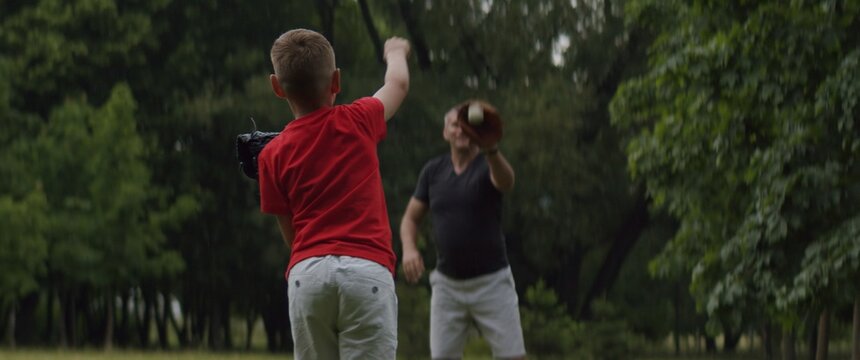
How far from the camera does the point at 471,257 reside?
27.1 feet

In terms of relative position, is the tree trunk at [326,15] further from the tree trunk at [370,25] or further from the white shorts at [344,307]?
the white shorts at [344,307]

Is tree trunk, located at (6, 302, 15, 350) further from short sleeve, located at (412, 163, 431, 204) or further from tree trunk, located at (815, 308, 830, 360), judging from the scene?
short sleeve, located at (412, 163, 431, 204)

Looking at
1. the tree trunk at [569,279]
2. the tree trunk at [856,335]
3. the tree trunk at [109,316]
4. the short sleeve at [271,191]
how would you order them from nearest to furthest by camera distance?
the short sleeve at [271,191], the tree trunk at [856,335], the tree trunk at [569,279], the tree trunk at [109,316]

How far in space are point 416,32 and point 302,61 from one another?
27.7m

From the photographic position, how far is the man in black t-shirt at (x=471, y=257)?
826 centimetres

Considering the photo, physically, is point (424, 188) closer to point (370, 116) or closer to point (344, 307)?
point (370, 116)

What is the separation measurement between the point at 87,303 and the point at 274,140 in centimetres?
3823

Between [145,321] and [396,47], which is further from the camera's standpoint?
[145,321]

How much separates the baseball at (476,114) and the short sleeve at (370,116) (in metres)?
1.45

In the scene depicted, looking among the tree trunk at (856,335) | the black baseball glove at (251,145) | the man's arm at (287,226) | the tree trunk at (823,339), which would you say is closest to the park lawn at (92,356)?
the tree trunk at (823,339)

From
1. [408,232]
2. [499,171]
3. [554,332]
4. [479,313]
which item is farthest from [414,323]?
[499,171]

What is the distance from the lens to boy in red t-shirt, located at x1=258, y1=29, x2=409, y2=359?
492cm

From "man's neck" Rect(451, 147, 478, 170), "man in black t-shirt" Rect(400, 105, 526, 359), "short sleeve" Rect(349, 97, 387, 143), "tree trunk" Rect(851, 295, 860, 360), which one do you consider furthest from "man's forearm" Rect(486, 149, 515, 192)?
"tree trunk" Rect(851, 295, 860, 360)

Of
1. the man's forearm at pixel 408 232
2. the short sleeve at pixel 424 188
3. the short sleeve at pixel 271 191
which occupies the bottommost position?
the man's forearm at pixel 408 232
